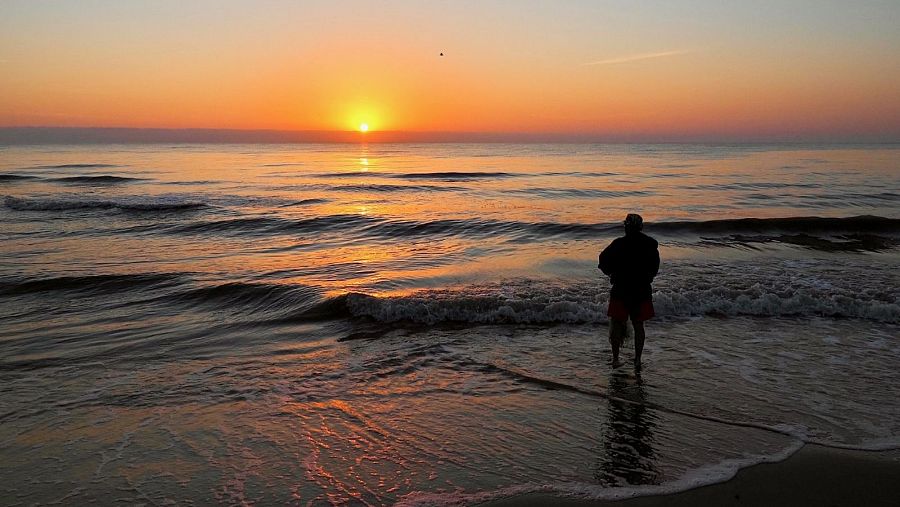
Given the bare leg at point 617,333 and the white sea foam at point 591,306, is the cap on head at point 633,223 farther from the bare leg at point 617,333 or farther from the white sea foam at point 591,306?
the white sea foam at point 591,306

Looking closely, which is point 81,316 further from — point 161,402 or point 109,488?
point 109,488

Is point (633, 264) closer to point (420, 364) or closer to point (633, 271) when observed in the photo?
point (633, 271)

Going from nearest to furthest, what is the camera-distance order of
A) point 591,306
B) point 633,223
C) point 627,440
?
point 627,440
point 633,223
point 591,306

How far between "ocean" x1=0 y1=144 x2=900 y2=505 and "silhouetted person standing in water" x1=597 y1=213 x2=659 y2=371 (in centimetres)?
71

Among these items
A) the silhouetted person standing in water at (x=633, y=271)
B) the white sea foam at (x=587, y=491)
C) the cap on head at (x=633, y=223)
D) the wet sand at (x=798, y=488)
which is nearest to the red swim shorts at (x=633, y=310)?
the silhouetted person standing in water at (x=633, y=271)

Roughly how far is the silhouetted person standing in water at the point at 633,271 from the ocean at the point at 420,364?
715mm

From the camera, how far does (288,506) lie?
4.46 metres

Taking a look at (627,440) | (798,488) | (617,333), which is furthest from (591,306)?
(798,488)

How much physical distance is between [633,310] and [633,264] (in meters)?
0.55

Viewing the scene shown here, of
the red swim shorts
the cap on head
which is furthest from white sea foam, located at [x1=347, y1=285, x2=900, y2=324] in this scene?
the cap on head

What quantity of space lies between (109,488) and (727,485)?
462 centimetres

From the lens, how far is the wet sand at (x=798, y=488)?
450 cm

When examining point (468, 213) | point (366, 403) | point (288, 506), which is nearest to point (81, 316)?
→ point (366, 403)

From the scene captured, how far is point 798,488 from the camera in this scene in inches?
184
